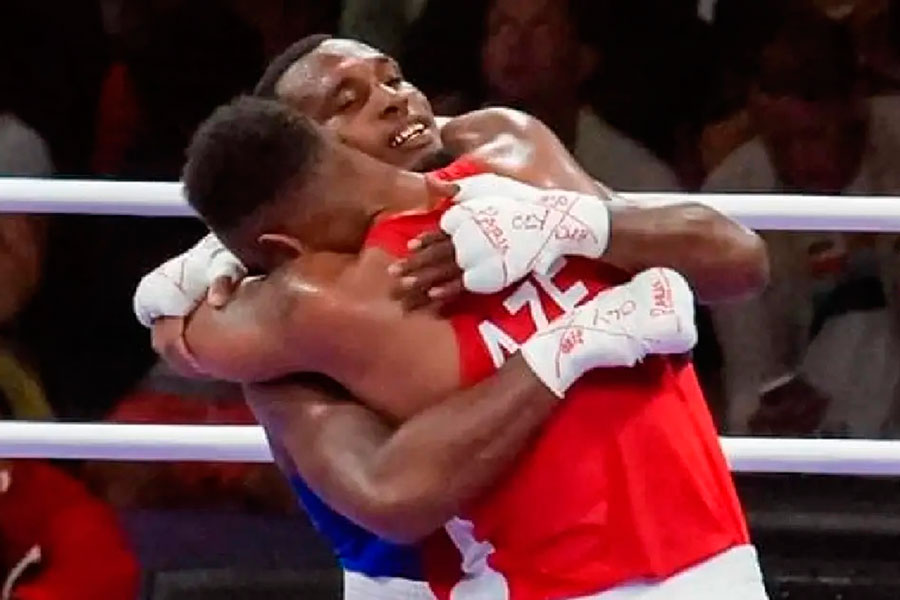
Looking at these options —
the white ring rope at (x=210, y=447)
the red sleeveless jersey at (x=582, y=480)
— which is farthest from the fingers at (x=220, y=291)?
the white ring rope at (x=210, y=447)

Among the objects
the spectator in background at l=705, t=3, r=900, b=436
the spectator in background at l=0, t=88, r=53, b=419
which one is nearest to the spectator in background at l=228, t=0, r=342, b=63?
the spectator in background at l=0, t=88, r=53, b=419

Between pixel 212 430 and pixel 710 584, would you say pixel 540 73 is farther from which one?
pixel 710 584

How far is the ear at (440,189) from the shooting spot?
1206mm

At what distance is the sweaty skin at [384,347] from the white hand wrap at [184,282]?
0.03 meters

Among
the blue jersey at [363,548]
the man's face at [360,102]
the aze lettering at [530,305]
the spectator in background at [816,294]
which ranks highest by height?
the man's face at [360,102]

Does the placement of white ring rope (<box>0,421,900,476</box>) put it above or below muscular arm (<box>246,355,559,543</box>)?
below

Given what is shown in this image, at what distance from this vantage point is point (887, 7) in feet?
7.79

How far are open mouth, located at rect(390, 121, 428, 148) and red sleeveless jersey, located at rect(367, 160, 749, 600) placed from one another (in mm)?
76

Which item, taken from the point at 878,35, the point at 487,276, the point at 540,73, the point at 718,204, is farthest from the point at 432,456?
the point at 878,35

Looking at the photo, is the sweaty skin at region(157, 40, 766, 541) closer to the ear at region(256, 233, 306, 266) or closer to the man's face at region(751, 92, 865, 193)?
the ear at region(256, 233, 306, 266)

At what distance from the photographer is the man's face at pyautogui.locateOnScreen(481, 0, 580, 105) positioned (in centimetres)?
228

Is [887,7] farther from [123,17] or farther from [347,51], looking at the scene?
[347,51]

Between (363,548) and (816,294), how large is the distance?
1.13m

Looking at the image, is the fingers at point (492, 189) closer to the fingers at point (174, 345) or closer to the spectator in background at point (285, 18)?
the fingers at point (174, 345)
